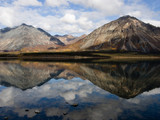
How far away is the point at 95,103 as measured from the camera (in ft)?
79.3

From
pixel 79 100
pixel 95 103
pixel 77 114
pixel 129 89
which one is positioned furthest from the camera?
pixel 129 89

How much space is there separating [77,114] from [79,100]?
6629 mm

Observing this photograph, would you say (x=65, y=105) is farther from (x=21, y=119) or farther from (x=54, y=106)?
(x=21, y=119)

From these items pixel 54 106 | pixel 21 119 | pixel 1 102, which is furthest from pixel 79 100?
pixel 1 102

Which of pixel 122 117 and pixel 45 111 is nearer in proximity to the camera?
pixel 122 117

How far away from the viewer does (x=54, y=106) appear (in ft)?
73.5

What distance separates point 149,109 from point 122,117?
5.83 meters

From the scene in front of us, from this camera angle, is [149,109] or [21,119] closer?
[21,119]

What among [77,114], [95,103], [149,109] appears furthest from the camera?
[95,103]

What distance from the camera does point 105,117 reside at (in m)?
18.7

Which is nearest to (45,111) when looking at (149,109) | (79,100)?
(79,100)

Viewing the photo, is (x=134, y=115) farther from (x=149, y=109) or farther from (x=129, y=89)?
(x=129, y=89)

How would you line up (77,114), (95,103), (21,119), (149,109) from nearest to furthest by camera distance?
(21,119) < (77,114) < (149,109) < (95,103)

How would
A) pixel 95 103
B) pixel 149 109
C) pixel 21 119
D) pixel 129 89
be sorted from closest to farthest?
1. pixel 21 119
2. pixel 149 109
3. pixel 95 103
4. pixel 129 89
